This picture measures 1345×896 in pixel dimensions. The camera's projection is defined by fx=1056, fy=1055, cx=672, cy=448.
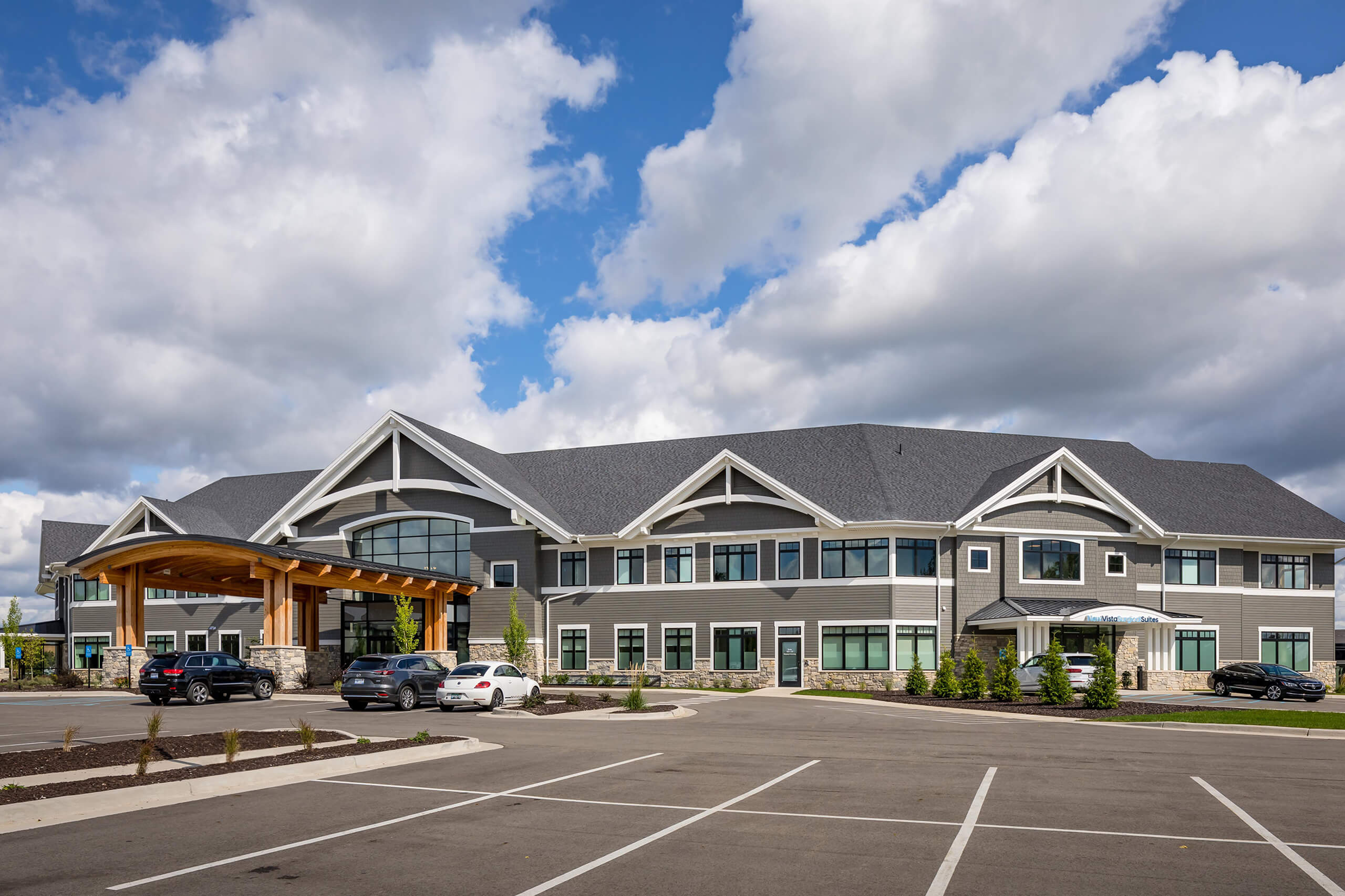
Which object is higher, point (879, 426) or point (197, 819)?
point (879, 426)

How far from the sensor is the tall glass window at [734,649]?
4141 cm

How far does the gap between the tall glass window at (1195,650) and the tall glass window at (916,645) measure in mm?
10714

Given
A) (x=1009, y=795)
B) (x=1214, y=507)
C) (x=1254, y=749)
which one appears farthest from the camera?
(x=1214, y=507)

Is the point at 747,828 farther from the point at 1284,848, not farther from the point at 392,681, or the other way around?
the point at 392,681

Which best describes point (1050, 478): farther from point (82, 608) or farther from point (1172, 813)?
point (82, 608)

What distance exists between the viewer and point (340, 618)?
149ft

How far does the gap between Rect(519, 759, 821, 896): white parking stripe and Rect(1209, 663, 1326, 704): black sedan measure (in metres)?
28.2

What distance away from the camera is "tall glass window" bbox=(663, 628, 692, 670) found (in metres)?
42.4

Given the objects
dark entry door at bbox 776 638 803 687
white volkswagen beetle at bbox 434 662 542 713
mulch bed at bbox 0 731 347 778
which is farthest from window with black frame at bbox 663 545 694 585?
mulch bed at bbox 0 731 347 778

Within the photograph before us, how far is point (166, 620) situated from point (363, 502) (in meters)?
12.8

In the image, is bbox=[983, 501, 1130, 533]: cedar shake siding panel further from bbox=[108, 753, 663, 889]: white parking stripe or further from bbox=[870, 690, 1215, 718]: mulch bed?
bbox=[108, 753, 663, 889]: white parking stripe

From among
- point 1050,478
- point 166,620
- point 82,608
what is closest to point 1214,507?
point 1050,478

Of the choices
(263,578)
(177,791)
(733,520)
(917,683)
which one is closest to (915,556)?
(917,683)

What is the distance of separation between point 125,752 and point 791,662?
28.6 metres
